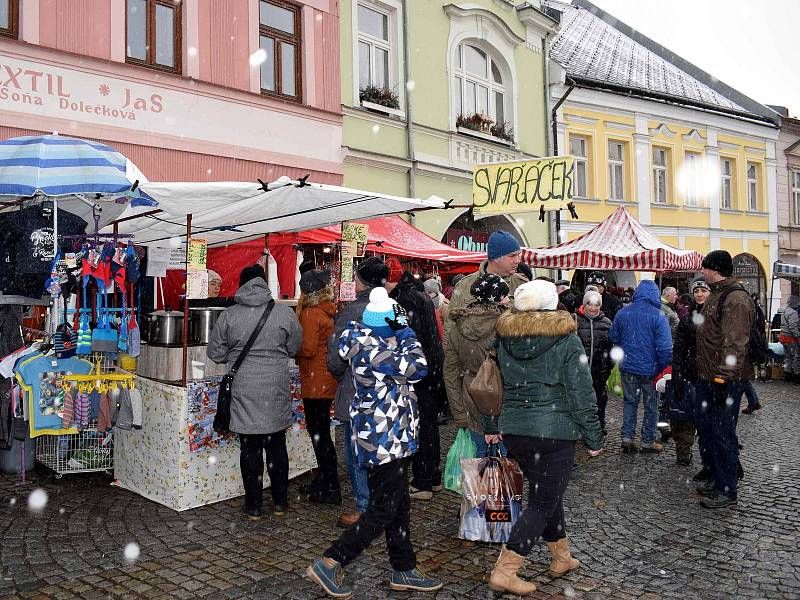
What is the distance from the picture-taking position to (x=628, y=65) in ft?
70.2

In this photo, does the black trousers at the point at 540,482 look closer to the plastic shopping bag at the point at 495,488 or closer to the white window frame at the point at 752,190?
the plastic shopping bag at the point at 495,488

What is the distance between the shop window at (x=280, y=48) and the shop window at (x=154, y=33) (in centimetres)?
146

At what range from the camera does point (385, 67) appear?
13141mm

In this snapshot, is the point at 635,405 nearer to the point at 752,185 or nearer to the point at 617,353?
the point at 617,353

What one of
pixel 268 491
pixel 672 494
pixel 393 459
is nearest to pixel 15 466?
pixel 268 491

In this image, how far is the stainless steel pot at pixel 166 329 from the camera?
226 inches

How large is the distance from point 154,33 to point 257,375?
6.61m

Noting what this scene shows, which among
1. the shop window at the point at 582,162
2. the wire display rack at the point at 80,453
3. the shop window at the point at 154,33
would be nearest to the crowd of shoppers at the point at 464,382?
the wire display rack at the point at 80,453

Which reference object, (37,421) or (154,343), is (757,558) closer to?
(154,343)

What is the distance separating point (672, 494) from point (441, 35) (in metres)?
10.7

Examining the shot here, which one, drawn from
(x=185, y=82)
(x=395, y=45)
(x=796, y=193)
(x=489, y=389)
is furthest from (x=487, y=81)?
(x=796, y=193)

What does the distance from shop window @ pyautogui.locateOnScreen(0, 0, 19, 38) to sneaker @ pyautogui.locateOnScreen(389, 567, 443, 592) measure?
789 centimetres

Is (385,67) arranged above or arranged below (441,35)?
below

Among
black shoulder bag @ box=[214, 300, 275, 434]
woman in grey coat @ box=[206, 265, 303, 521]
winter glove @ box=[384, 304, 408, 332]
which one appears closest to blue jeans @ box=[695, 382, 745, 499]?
winter glove @ box=[384, 304, 408, 332]
